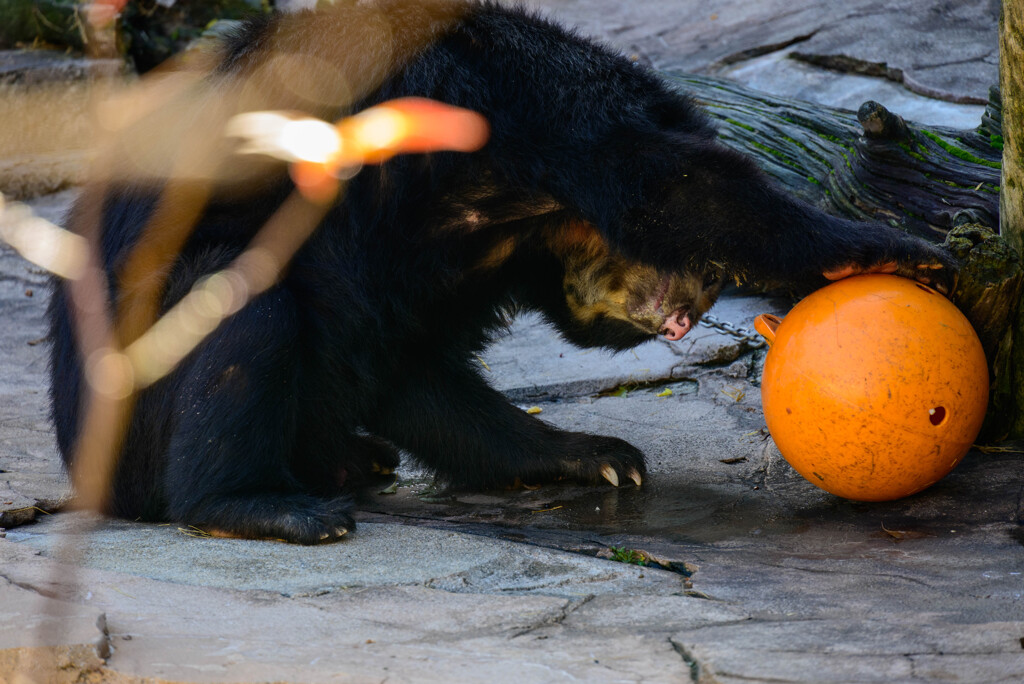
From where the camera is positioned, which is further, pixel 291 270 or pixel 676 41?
pixel 676 41

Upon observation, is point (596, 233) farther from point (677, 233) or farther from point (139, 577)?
point (139, 577)

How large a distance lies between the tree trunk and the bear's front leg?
1333 millimetres

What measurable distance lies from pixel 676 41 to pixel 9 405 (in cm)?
667

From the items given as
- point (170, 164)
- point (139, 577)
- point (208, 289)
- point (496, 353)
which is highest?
point (170, 164)

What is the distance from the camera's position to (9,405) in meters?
5.02

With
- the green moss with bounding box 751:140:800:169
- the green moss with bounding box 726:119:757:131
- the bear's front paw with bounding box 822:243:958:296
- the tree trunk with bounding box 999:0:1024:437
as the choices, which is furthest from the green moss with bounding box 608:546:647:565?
the green moss with bounding box 726:119:757:131

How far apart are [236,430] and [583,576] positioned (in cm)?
120

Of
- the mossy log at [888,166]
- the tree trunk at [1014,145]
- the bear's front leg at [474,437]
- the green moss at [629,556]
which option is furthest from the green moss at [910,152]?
the green moss at [629,556]

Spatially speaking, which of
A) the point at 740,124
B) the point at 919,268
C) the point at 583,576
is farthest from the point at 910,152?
the point at 583,576

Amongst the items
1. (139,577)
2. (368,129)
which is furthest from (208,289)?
(139,577)

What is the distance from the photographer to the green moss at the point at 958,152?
5.00 meters

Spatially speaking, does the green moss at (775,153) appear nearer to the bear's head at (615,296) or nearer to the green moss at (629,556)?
the bear's head at (615,296)

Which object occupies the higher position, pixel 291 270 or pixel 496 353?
pixel 291 270

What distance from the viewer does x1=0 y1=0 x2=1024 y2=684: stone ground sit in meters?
2.02
